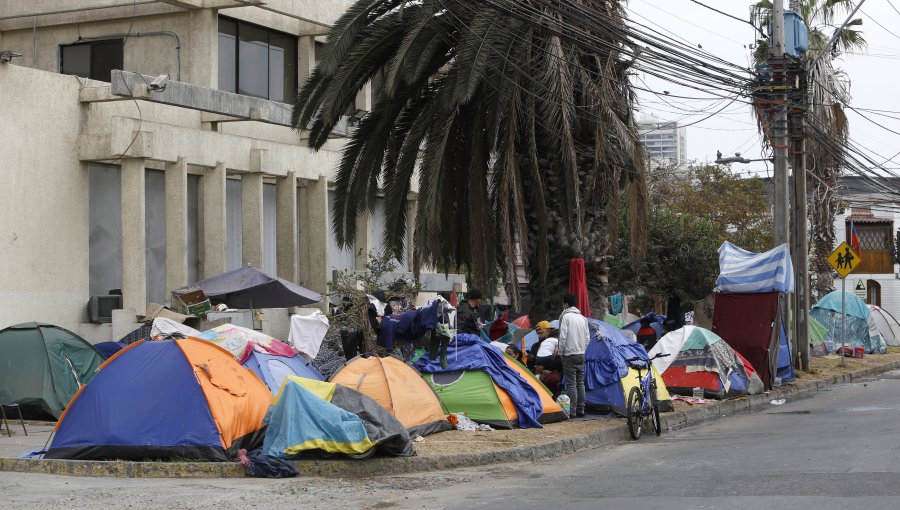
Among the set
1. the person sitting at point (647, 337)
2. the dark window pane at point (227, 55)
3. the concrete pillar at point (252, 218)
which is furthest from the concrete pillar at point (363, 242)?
the person sitting at point (647, 337)

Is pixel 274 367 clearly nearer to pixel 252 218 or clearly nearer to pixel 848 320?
pixel 252 218

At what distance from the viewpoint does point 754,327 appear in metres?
23.2

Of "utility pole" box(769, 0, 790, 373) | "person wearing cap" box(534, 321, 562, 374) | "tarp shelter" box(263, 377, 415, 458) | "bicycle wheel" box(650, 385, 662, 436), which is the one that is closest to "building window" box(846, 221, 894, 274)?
"utility pole" box(769, 0, 790, 373)

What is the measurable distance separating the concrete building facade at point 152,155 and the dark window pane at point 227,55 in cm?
4

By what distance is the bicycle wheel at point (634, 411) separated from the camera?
15.7 metres

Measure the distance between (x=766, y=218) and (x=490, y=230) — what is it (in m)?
31.0

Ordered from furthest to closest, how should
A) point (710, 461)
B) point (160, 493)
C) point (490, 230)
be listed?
point (490, 230) → point (710, 461) → point (160, 493)

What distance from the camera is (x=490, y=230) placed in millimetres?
19359

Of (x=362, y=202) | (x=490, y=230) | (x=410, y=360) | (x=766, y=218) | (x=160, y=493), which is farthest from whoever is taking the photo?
(x=766, y=218)

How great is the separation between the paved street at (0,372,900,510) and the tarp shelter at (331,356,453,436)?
6.36 ft

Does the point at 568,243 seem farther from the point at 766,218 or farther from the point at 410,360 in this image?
the point at 766,218

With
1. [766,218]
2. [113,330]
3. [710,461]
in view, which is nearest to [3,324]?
[113,330]

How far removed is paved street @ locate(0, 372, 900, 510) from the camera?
32.7ft

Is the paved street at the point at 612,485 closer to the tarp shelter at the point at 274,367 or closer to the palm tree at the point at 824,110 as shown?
the tarp shelter at the point at 274,367
